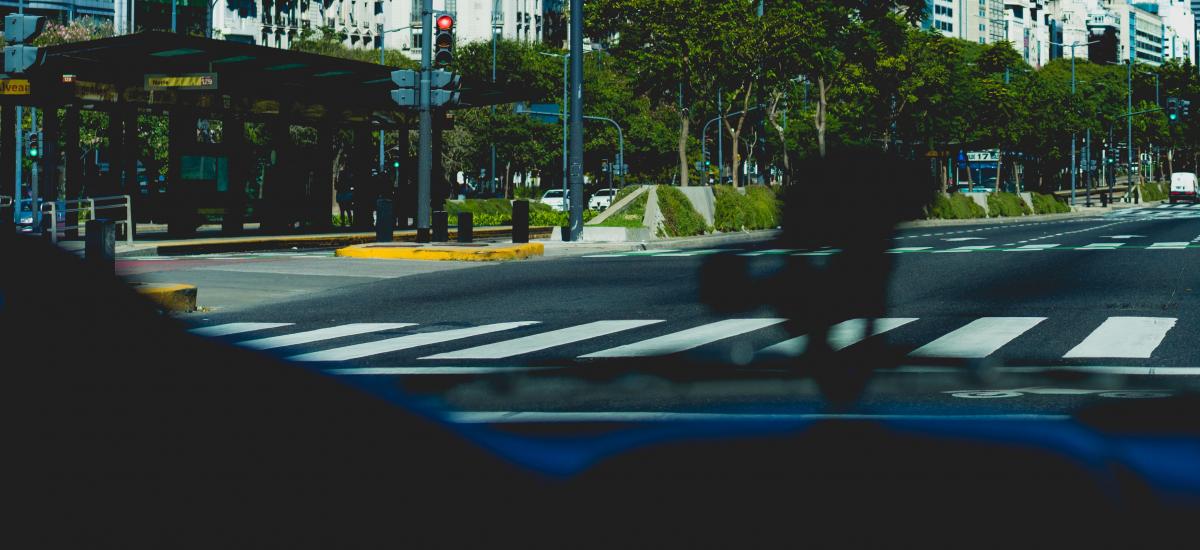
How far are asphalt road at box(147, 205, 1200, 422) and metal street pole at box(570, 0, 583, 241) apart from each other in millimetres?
7160

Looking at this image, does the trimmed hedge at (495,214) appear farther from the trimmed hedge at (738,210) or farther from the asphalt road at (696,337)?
the asphalt road at (696,337)

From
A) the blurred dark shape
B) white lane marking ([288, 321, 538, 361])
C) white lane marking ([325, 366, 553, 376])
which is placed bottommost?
white lane marking ([325, 366, 553, 376])

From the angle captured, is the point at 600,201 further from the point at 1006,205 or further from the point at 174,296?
the point at 174,296

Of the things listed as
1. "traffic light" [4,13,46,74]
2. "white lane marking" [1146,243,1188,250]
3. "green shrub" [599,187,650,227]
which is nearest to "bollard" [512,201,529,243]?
"green shrub" [599,187,650,227]

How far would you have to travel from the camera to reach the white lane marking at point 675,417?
7375 mm

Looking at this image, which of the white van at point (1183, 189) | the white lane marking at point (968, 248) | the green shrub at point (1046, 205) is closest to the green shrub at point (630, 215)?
the white lane marking at point (968, 248)

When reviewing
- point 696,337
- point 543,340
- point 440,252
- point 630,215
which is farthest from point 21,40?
point 630,215

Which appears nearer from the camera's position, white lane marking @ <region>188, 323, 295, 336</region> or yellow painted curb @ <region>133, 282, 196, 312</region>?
white lane marking @ <region>188, 323, 295, 336</region>

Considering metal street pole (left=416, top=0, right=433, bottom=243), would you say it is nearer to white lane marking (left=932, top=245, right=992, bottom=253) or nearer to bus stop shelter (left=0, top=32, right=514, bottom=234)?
bus stop shelter (left=0, top=32, right=514, bottom=234)

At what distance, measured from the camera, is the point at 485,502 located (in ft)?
16.7

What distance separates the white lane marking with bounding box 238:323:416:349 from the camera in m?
11.9

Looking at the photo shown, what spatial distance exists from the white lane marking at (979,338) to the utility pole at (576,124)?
53.2 ft

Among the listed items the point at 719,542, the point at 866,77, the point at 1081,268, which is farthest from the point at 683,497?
the point at 866,77

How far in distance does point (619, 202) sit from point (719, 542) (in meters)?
29.8
